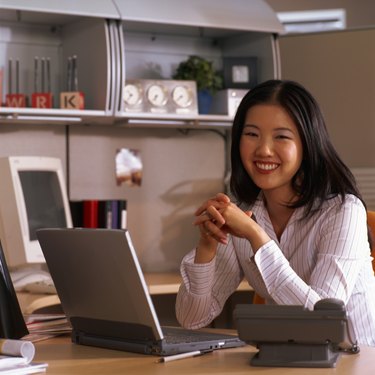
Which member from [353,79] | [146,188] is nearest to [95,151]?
[146,188]

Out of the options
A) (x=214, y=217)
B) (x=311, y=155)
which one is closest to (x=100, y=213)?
(x=311, y=155)

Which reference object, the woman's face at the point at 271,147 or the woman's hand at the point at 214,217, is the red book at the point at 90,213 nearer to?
the woman's face at the point at 271,147

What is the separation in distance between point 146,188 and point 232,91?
1.92 feet

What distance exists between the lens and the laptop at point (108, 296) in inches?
69.5

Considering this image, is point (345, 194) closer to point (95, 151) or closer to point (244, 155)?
point (244, 155)

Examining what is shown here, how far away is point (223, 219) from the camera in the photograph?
79.5 inches

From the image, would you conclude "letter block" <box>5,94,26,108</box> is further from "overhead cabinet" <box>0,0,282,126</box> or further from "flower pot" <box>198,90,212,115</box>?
"flower pot" <box>198,90,212,115</box>

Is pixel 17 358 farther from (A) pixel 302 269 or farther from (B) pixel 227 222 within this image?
(A) pixel 302 269

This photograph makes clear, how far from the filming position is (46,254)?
78.4 inches

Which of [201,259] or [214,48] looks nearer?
[201,259]

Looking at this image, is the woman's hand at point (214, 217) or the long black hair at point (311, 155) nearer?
the woman's hand at point (214, 217)

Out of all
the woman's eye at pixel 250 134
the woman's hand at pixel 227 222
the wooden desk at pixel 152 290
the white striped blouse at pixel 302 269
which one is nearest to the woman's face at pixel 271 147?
the woman's eye at pixel 250 134

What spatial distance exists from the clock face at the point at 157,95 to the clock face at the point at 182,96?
0.15ft

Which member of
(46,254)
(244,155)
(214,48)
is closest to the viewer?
(46,254)
